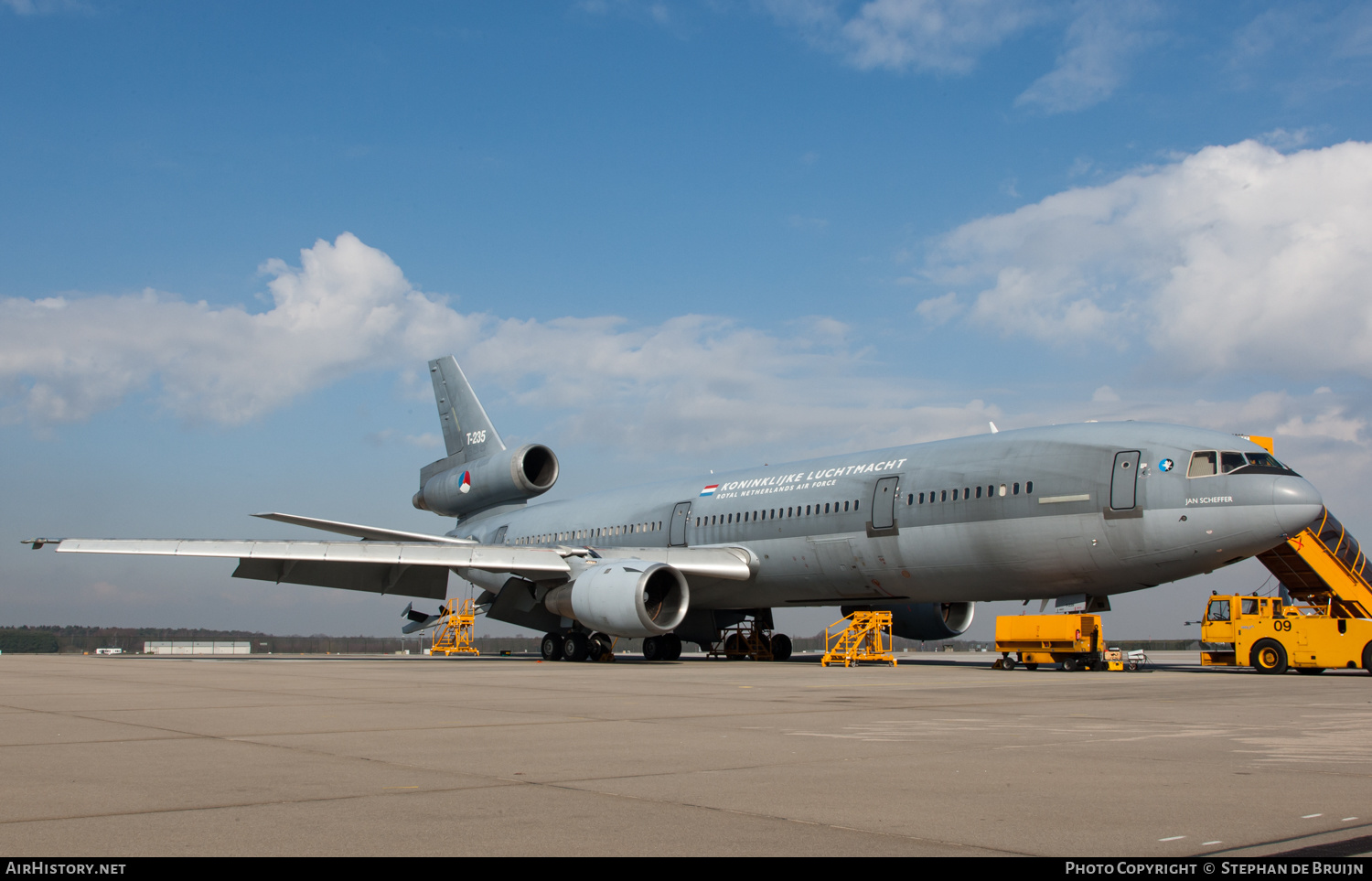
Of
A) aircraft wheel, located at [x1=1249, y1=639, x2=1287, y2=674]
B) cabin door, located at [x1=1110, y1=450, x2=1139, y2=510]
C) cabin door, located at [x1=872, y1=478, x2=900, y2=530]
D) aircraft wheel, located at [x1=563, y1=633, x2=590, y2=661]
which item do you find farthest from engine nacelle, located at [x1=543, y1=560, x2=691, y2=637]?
aircraft wheel, located at [x1=1249, y1=639, x2=1287, y2=674]

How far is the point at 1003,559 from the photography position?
19.6m

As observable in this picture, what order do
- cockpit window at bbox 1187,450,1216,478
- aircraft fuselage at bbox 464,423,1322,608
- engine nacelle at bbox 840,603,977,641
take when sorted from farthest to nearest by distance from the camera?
engine nacelle at bbox 840,603,977,641, cockpit window at bbox 1187,450,1216,478, aircraft fuselage at bbox 464,423,1322,608

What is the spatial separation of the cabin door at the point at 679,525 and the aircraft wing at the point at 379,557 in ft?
3.32

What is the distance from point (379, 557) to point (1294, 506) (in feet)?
58.4

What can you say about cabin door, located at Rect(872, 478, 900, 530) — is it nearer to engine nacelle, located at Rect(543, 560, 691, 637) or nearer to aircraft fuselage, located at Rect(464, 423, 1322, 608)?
aircraft fuselage, located at Rect(464, 423, 1322, 608)

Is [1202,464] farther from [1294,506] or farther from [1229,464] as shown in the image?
[1294,506]

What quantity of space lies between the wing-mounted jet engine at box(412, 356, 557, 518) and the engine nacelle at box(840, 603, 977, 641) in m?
11.8

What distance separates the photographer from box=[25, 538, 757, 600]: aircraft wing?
2256 centimetres

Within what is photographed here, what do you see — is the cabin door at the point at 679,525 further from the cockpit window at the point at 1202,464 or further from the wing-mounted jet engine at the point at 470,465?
the cockpit window at the point at 1202,464

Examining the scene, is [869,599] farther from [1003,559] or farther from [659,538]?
[659,538]

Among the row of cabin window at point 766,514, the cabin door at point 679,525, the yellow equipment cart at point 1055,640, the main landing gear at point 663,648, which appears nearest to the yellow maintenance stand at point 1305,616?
the yellow equipment cart at point 1055,640

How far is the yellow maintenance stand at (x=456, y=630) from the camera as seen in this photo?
38.4 meters

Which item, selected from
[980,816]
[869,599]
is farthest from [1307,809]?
[869,599]
